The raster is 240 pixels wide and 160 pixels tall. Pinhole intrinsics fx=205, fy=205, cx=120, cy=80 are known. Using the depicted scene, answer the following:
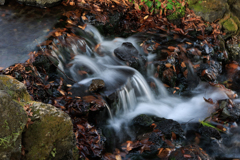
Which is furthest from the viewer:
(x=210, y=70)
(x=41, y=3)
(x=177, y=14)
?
(x=177, y=14)

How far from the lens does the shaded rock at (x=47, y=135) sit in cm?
256

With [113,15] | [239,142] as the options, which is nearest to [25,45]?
[113,15]

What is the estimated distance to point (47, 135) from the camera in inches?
102

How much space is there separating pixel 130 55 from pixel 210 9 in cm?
372

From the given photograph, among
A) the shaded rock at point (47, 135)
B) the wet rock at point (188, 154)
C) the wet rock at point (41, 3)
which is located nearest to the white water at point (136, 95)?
the wet rock at point (188, 154)

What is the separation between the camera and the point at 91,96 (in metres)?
4.50

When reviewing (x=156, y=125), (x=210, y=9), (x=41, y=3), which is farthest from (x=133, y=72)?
(x=210, y=9)

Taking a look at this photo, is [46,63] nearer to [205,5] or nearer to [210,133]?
[210,133]

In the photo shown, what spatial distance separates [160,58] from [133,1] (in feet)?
8.58

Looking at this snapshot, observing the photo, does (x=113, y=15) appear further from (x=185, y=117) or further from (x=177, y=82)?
(x=185, y=117)

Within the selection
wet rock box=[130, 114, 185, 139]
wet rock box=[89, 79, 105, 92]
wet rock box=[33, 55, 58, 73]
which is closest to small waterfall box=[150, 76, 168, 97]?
wet rock box=[130, 114, 185, 139]

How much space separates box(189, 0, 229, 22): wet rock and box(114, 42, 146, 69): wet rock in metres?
3.05

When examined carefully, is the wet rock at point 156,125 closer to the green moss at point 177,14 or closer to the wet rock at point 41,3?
the green moss at point 177,14

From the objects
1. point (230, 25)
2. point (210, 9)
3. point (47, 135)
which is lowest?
point (47, 135)
